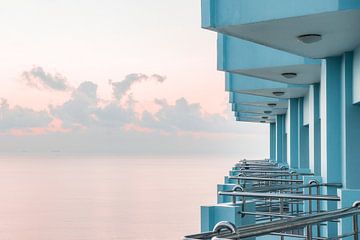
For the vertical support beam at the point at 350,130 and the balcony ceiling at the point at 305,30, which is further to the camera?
the vertical support beam at the point at 350,130

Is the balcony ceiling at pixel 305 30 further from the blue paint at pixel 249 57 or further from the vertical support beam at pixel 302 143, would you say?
the vertical support beam at pixel 302 143

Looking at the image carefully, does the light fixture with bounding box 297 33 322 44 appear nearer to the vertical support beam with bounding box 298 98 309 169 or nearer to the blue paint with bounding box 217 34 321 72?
the blue paint with bounding box 217 34 321 72

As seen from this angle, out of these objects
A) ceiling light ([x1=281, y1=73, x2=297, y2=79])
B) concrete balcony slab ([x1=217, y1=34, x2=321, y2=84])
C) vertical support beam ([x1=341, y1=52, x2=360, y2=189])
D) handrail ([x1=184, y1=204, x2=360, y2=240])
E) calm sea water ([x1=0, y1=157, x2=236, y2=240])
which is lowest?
calm sea water ([x1=0, y1=157, x2=236, y2=240])

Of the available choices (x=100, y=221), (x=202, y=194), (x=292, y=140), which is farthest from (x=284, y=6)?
(x=202, y=194)

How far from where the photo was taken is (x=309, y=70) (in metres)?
13.3

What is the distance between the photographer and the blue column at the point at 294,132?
20.8 m

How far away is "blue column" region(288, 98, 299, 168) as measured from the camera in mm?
20750

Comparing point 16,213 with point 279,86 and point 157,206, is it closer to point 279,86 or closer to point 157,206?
point 157,206

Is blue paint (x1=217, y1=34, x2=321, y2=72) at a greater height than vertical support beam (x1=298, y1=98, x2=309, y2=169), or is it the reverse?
blue paint (x1=217, y1=34, x2=321, y2=72)

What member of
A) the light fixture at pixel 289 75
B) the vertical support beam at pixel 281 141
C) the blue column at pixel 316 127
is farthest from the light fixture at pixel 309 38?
the vertical support beam at pixel 281 141

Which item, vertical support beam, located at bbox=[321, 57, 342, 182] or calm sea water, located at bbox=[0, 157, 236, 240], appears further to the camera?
calm sea water, located at bbox=[0, 157, 236, 240]

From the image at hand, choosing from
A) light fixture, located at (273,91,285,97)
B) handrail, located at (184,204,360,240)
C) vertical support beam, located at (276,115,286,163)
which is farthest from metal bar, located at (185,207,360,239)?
vertical support beam, located at (276,115,286,163)

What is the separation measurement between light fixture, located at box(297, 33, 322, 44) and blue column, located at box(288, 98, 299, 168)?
11.3 metres

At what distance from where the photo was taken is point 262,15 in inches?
320
